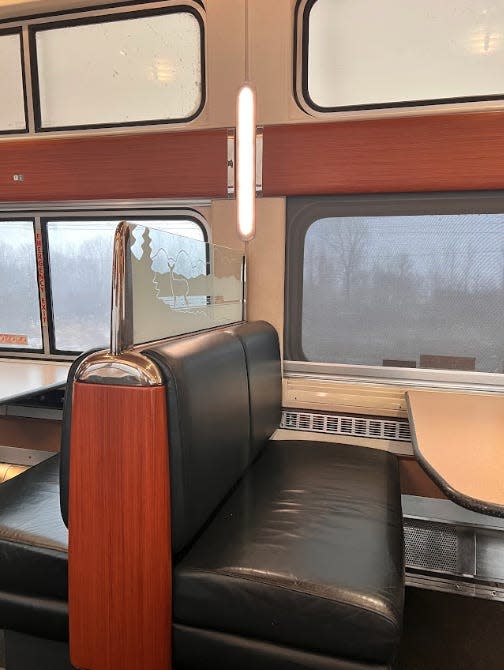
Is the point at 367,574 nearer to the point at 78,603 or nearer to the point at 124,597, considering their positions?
the point at 124,597

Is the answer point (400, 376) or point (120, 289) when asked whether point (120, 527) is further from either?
point (400, 376)

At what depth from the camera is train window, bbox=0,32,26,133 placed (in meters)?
2.65

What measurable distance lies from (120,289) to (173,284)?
0.36 m

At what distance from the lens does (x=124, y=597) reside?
1181mm

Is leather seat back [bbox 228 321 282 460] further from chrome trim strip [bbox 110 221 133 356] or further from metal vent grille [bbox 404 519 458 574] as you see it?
metal vent grille [bbox 404 519 458 574]

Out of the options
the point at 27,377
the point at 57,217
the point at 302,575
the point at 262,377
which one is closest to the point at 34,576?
Result: the point at 302,575

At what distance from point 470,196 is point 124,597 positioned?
209cm

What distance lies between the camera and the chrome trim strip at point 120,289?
117cm

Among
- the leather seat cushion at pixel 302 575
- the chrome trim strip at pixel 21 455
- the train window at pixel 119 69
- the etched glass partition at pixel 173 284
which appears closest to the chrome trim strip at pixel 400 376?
the etched glass partition at pixel 173 284

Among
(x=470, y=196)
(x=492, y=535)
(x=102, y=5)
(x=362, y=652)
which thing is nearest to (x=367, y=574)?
(x=362, y=652)

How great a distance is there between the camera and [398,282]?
2.26 m

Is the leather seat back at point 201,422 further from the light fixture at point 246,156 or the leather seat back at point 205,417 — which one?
the light fixture at point 246,156

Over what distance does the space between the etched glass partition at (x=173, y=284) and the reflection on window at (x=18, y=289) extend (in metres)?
1.43

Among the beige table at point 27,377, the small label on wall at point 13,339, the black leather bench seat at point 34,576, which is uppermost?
the small label on wall at point 13,339
